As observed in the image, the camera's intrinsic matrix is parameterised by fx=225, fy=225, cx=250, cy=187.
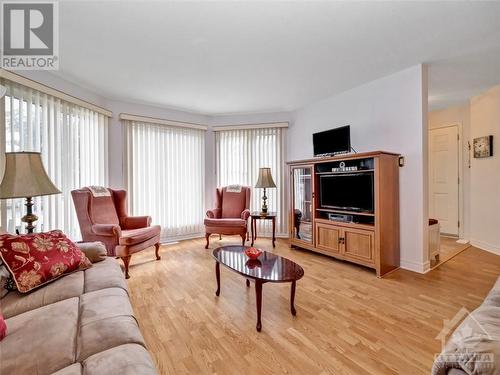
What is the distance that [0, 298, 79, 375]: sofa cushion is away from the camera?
0.82 metres

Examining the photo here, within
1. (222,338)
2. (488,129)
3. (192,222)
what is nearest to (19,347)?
(222,338)

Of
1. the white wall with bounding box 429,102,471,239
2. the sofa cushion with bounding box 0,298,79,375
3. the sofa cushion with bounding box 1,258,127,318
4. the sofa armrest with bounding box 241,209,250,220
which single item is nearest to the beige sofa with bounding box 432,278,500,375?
the sofa cushion with bounding box 0,298,79,375

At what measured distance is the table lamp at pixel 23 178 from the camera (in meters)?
1.65

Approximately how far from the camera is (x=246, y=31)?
2.02 meters

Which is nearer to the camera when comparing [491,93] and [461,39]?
[461,39]

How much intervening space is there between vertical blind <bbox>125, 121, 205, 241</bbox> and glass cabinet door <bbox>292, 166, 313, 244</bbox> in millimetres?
1903

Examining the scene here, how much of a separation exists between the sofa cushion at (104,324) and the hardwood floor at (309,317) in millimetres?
475

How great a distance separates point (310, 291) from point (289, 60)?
2.50 m

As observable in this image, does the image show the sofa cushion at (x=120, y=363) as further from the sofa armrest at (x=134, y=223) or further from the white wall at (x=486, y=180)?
the white wall at (x=486, y=180)

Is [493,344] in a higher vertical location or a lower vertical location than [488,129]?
lower

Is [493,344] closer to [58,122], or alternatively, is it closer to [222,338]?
[222,338]

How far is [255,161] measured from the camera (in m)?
4.55

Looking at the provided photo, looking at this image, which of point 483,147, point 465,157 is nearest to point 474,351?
point 483,147

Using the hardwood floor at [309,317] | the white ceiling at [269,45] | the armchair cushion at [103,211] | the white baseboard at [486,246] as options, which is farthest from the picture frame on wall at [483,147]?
the armchair cushion at [103,211]
